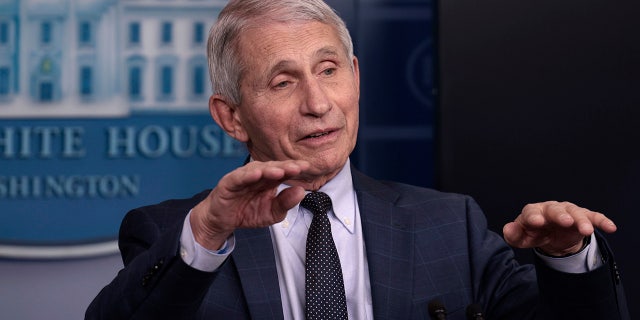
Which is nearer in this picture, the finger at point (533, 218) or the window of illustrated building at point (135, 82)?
the finger at point (533, 218)

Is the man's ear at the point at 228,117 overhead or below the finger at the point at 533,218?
overhead

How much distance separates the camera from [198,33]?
309cm

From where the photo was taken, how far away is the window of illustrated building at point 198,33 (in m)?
3.09

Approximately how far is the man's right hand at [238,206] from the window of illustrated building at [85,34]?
137 centimetres

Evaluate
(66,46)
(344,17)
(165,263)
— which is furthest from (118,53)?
(165,263)

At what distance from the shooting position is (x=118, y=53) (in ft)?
9.98

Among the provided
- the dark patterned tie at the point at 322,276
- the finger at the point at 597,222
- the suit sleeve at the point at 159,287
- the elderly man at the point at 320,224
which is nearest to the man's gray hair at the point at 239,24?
the elderly man at the point at 320,224

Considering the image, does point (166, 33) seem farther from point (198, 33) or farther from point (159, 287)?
Answer: point (159, 287)

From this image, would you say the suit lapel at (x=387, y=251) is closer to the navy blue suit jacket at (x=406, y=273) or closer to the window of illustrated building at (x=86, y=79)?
the navy blue suit jacket at (x=406, y=273)

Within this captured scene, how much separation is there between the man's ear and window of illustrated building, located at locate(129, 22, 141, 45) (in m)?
0.67

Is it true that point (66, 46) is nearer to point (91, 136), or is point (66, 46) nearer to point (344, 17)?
point (91, 136)

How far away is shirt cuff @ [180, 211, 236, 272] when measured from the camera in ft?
6.03

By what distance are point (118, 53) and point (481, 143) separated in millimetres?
1182

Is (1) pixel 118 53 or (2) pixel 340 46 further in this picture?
(1) pixel 118 53
